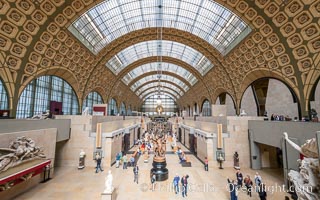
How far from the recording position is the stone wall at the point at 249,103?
70.4 ft

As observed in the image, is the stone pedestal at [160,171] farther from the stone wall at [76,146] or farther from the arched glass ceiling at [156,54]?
the arched glass ceiling at [156,54]

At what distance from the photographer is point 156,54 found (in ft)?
112

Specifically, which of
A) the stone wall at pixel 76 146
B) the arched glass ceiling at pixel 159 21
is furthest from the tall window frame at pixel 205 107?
the stone wall at pixel 76 146

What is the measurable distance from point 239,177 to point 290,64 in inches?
464

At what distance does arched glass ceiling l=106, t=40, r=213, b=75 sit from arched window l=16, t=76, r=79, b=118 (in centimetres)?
894

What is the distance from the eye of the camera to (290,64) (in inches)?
593

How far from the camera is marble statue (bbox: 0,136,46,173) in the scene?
698 cm

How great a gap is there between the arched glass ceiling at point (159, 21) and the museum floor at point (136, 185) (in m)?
14.3

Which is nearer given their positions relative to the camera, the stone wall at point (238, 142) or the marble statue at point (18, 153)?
the marble statue at point (18, 153)

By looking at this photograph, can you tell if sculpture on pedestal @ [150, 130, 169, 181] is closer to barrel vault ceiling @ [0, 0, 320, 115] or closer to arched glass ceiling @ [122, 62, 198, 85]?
barrel vault ceiling @ [0, 0, 320, 115]

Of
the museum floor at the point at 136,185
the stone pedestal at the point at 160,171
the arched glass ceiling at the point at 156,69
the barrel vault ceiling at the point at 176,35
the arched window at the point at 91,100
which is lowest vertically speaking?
the museum floor at the point at 136,185

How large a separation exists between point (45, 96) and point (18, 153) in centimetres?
1372

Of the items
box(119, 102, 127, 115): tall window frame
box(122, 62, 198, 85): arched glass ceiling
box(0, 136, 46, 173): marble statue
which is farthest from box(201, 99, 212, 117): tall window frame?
box(0, 136, 46, 173): marble statue

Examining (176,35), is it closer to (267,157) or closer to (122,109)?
(267,157)
